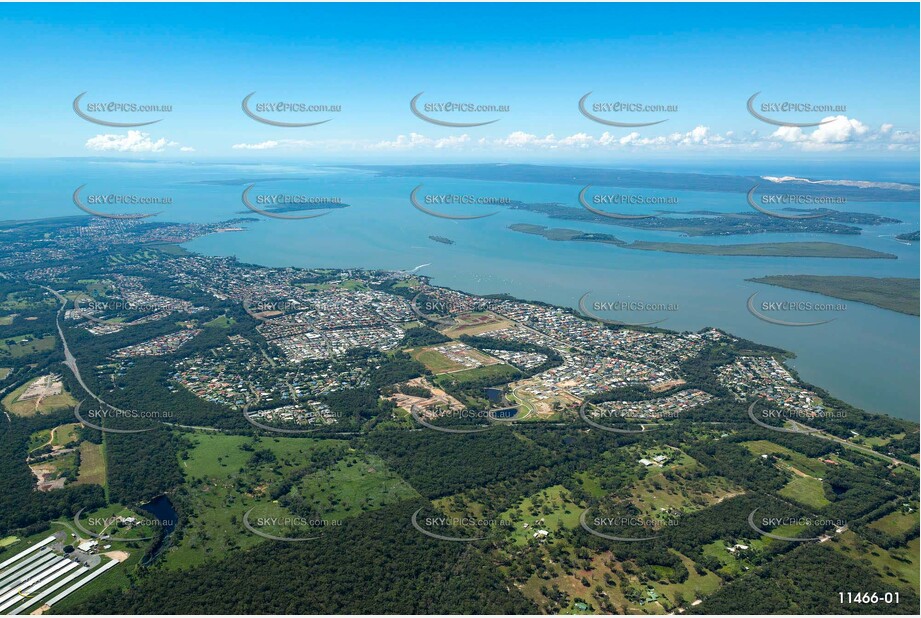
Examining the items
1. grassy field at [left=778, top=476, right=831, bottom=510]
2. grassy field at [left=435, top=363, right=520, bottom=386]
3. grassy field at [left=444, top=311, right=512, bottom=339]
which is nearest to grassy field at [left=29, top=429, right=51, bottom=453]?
grassy field at [left=435, top=363, right=520, bottom=386]

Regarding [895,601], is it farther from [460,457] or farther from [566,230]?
[566,230]

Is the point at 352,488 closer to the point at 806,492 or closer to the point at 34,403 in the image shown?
the point at 806,492

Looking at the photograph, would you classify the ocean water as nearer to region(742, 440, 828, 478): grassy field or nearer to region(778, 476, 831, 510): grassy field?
region(742, 440, 828, 478): grassy field

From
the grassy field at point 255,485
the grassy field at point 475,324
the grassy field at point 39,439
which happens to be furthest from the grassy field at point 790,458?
the grassy field at point 39,439

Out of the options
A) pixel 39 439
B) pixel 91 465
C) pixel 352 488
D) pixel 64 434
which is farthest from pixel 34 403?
pixel 352 488

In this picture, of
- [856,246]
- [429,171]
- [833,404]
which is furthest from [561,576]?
[429,171]

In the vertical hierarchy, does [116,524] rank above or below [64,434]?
below

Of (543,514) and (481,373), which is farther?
(481,373)
